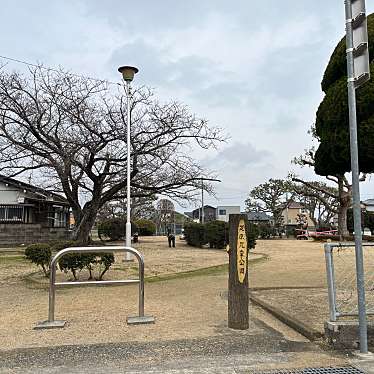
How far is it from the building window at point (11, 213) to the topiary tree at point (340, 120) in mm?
20067

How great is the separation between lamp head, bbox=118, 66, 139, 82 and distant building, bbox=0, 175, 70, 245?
10.4 meters

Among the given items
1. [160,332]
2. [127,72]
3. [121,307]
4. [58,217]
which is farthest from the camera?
[58,217]

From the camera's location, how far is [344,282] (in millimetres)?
8023

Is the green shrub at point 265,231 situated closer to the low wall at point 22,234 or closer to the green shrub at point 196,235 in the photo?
the green shrub at point 196,235

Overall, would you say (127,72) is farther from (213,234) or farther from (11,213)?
(11,213)

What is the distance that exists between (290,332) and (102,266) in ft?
18.7

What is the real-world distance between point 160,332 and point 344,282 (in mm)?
4739

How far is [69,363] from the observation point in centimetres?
369

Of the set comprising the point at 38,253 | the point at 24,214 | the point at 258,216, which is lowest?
the point at 38,253

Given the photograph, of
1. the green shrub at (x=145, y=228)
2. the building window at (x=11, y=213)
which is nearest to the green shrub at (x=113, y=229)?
the building window at (x=11, y=213)

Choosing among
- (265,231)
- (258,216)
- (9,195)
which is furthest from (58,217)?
(258,216)

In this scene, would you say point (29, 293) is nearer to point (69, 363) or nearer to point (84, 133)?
point (69, 363)

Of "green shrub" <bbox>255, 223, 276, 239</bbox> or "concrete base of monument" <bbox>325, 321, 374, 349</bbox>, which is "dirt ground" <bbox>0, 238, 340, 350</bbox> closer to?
"concrete base of monument" <bbox>325, 321, 374, 349</bbox>

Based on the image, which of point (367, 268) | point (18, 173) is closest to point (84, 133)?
point (18, 173)
